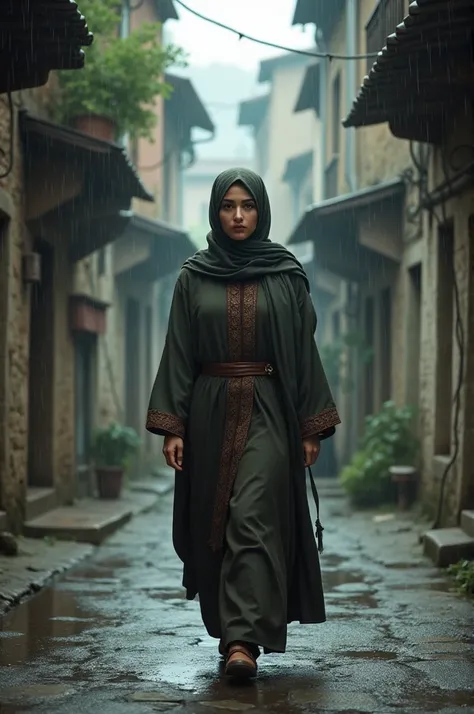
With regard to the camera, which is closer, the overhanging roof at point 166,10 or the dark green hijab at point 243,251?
the dark green hijab at point 243,251

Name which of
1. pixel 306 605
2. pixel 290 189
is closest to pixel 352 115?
pixel 306 605

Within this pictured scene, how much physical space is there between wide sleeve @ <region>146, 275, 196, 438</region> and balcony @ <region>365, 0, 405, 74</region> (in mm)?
5588

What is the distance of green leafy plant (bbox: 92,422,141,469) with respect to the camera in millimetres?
14305

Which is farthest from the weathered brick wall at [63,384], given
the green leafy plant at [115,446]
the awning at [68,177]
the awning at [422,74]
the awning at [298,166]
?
the awning at [298,166]

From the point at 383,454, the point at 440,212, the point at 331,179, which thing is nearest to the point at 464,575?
the point at 440,212

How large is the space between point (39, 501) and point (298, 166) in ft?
65.7

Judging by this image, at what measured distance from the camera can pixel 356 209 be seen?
13.7m

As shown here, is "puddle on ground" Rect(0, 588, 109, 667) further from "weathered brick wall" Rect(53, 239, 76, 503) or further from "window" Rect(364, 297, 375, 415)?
"window" Rect(364, 297, 375, 415)

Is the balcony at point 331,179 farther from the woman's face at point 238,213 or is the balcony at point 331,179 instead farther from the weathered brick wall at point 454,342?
the woman's face at point 238,213

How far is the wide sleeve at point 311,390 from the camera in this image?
509 cm

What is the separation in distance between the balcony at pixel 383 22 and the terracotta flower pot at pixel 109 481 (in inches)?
205

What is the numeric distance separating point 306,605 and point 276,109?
29.7 metres

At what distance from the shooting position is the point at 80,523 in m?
10.5

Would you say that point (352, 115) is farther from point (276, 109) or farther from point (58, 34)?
point (276, 109)
